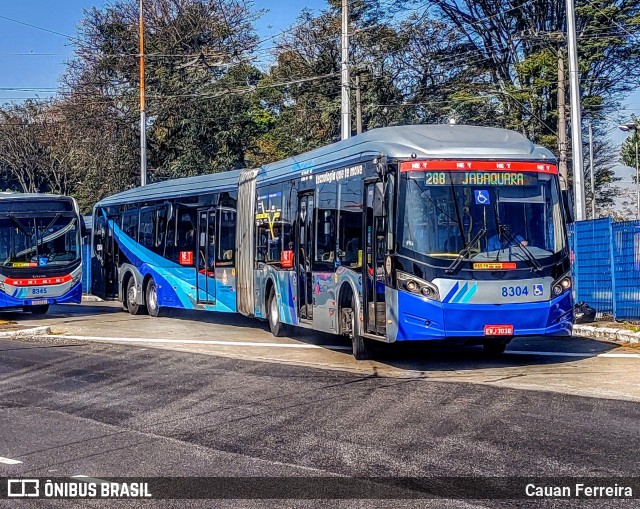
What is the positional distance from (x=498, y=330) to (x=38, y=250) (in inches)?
603

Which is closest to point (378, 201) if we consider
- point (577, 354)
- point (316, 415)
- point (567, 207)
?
point (567, 207)

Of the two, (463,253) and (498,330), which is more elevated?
(463,253)

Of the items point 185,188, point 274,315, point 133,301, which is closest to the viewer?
point 274,315

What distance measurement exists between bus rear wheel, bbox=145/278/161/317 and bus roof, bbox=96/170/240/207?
82.6 inches

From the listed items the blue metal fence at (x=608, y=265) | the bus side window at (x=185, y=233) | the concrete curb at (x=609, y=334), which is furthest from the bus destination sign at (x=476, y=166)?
the bus side window at (x=185, y=233)

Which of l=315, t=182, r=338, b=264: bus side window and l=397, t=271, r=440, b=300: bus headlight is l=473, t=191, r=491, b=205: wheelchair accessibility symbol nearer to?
l=397, t=271, r=440, b=300: bus headlight

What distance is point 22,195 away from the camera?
86.4 feet

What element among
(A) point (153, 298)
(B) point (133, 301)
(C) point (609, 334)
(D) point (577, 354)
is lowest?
(D) point (577, 354)

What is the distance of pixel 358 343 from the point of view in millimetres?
15242

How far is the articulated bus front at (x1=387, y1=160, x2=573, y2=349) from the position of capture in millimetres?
13648

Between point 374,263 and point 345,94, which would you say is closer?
point 374,263

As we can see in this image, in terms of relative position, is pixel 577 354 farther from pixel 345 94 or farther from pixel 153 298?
pixel 345 94

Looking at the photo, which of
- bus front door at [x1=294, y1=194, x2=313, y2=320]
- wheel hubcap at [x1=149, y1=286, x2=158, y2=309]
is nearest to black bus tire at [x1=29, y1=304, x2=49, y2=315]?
wheel hubcap at [x1=149, y1=286, x2=158, y2=309]

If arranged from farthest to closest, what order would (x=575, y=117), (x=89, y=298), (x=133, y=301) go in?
(x=89, y=298), (x=133, y=301), (x=575, y=117)
